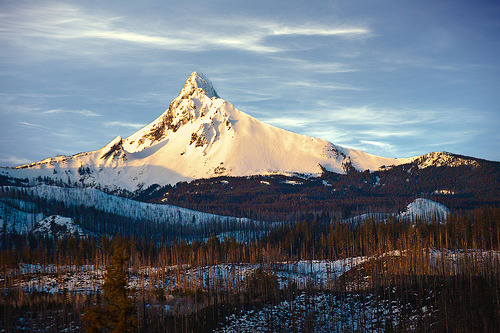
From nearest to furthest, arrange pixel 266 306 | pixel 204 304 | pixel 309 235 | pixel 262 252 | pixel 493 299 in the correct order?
pixel 493 299, pixel 266 306, pixel 204 304, pixel 262 252, pixel 309 235

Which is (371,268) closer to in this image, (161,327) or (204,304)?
(204,304)

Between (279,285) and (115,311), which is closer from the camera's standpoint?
(115,311)

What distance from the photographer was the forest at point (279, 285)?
83.2 metres

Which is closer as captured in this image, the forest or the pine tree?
the pine tree

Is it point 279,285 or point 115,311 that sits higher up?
point 115,311

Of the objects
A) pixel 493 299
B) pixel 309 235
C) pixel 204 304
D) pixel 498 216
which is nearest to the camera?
pixel 493 299

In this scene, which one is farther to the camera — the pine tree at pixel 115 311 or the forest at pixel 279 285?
the forest at pixel 279 285

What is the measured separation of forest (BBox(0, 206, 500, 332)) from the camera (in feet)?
273

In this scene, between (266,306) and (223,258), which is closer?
(266,306)

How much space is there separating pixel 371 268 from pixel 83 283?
251 feet

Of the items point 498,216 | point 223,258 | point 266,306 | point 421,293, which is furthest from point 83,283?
point 498,216

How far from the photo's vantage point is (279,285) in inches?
4906

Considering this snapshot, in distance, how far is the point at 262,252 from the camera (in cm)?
16350

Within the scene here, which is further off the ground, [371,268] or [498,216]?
[498,216]
